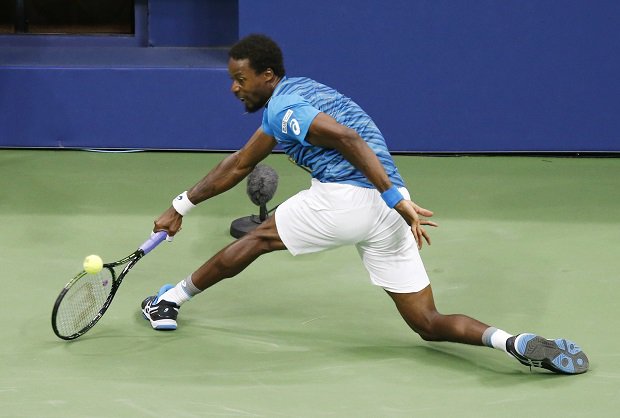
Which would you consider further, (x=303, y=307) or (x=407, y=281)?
(x=303, y=307)

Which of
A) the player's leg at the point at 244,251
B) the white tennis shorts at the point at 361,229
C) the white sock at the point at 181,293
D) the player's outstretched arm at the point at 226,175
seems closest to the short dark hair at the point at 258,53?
the player's outstretched arm at the point at 226,175

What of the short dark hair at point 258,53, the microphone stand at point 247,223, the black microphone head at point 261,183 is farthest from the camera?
the microphone stand at point 247,223

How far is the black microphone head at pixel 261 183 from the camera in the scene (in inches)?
293

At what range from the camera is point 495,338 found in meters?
5.27

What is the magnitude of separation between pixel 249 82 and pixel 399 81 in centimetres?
466

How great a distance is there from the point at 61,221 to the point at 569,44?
16.0ft

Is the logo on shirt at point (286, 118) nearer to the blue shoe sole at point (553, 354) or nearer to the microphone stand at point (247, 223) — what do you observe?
the blue shoe sole at point (553, 354)

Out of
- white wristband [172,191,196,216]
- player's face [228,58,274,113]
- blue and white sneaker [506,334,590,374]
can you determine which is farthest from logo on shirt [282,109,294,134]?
blue and white sneaker [506,334,590,374]

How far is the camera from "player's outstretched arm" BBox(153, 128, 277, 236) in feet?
19.0

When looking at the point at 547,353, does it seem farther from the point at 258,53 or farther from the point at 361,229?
the point at 258,53

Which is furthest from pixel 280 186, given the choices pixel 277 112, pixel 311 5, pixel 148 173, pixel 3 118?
pixel 277 112

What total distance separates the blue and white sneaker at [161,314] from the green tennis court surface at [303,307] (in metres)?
0.06

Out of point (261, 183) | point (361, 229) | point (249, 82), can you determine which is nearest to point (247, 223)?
point (261, 183)

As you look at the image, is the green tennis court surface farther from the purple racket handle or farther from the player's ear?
the player's ear
